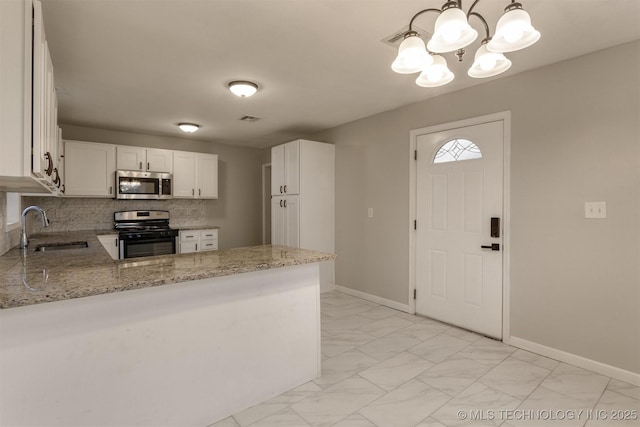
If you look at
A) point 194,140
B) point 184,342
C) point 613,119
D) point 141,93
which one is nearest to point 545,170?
point 613,119

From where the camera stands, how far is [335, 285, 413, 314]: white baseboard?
380 centimetres

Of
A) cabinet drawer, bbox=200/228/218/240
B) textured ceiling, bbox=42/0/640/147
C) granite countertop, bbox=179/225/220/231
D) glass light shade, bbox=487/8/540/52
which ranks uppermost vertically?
textured ceiling, bbox=42/0/640/147

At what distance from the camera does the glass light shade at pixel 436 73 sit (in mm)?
1726

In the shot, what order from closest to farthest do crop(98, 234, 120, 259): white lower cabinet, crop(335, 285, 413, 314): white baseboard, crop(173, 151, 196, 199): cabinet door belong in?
crop(335, 285, 413, 314): white baseboard, crop(98, 234, 120, 259): white lower cabinet, crop(173, 151, 196, 199): cabinet door

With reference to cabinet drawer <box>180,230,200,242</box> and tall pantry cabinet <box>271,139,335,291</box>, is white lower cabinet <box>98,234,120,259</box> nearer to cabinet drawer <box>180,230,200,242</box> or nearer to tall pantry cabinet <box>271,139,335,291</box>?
cabinet drawer <box>180,230,200,242</box>

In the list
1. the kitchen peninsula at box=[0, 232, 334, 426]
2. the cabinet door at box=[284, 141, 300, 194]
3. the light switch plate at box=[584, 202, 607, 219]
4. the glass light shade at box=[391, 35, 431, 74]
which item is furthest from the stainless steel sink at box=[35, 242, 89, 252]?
the light switch plate at box=[584, 202, 607, 219]

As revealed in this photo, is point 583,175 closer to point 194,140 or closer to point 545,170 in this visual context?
point 545,170

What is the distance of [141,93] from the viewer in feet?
11.0

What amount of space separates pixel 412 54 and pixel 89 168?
4.60 m

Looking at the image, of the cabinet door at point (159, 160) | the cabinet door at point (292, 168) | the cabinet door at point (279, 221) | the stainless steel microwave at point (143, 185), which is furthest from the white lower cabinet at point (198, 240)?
the cabinet door at point (292, 168)

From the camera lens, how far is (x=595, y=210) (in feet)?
7.96

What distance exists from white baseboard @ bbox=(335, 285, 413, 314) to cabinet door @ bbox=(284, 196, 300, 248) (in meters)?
0.94

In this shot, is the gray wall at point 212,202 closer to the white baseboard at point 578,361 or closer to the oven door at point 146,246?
the oven door at point 146,246

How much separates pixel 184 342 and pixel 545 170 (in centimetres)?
297
